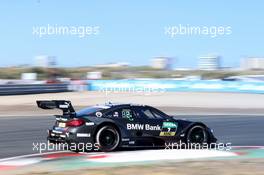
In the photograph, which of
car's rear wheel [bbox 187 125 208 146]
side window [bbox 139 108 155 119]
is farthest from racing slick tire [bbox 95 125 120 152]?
car's rear wheel [bbox 187 125 208 146]

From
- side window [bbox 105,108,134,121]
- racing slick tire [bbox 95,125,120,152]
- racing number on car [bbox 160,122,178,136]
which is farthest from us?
racing number on car [bbox 160,122,178,136]

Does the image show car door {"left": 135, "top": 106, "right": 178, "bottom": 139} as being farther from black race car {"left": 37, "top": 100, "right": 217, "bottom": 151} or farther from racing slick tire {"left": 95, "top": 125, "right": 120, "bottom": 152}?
racing slick tire {"left": 95, "top": 125, "right": 120, "bottom": 152}

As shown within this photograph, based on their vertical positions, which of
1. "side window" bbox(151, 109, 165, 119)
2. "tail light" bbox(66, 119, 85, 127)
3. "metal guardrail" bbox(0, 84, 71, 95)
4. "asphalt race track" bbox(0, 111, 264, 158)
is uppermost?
"metal guardrail" bbox(0, 84, 71, 95)

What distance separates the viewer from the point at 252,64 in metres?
120

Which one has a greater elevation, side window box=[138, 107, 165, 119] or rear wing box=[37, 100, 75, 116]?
rear wing box=[37, 100, 75, 116]

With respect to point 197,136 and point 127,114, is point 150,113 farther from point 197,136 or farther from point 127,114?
point 197,136

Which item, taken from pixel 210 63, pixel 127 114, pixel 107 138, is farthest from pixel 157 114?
pixel 210 63

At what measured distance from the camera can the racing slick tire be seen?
11062mm

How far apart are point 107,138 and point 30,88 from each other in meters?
26.1

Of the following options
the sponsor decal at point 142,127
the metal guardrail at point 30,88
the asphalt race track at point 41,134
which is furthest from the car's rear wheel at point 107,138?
the metal guardrail at point 30,88

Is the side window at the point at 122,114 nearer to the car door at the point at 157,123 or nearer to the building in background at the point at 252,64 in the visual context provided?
the car door at the point at 157,123

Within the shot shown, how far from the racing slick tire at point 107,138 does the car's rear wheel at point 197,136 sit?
169cm

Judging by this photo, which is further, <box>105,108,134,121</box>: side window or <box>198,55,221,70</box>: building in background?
<box>198,55,221,70</box>: building in background

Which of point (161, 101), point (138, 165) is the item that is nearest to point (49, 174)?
point (138, 165)
